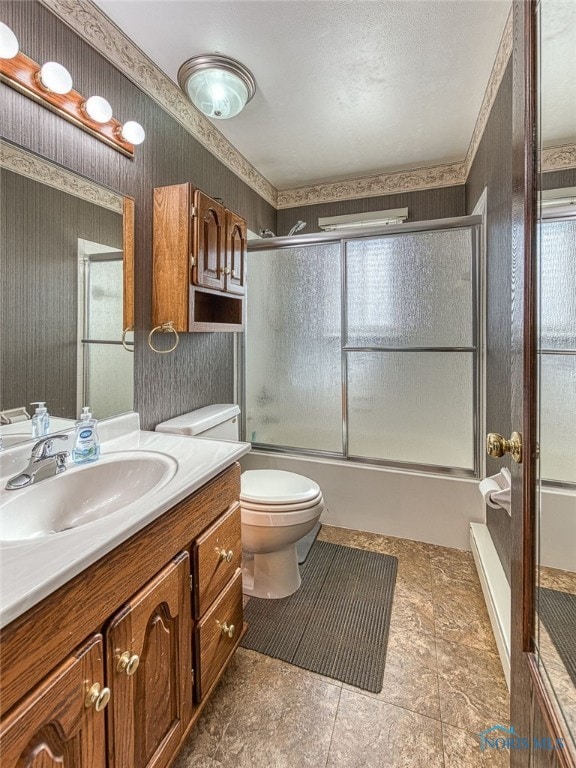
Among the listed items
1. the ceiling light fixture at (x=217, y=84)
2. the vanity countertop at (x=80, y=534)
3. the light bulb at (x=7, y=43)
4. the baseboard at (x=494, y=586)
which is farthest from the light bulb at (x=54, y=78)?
the baseboard at (x=494, y=586)

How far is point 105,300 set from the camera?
4.53 feet

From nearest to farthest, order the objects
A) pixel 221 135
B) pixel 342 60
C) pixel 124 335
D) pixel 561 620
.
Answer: pixel 561 620, pixel 124 335, pixel 342 60, pixel 221 135

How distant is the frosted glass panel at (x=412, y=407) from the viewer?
214 centimetres

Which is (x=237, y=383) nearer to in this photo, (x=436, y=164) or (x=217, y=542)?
(x=217, y=542)

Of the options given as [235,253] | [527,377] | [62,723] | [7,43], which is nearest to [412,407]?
[235,253]

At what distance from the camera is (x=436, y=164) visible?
2.53m

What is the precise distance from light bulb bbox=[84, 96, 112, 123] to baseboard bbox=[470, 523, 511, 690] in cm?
238

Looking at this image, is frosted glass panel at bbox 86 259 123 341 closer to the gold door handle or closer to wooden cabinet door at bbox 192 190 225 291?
wooden cabinet door at bbox 192 190 225 291

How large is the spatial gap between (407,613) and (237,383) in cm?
168

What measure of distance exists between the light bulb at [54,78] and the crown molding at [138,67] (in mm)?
259

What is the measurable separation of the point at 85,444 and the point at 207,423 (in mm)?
732

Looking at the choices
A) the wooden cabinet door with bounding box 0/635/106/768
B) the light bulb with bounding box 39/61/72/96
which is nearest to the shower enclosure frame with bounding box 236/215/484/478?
the light bulb with bounding box 39/61/72/96

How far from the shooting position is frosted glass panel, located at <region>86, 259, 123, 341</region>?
1324 millimetres

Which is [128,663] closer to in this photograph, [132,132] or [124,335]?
[124,335]
